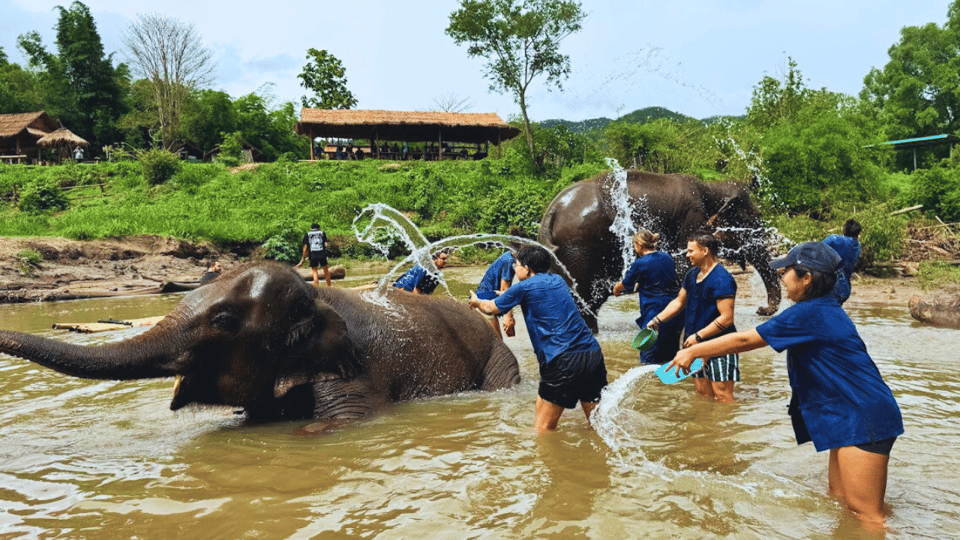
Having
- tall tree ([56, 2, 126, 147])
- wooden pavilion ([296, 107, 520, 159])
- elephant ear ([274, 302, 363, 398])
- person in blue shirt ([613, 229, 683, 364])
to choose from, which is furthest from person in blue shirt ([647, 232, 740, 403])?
tall tree ([56, 2, 126, 147])

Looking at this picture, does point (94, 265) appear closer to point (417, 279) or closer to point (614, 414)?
point (417, 279)

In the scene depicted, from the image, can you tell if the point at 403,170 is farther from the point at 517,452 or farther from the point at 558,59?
the point at 517,452

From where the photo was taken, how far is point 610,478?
4.04m

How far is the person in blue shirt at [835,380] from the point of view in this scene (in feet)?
10.2

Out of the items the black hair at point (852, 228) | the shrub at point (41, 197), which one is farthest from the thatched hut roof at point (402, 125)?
the black hair at point (852, 228)

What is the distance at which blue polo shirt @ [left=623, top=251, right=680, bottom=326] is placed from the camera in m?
6.50

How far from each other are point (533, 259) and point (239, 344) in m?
2.07

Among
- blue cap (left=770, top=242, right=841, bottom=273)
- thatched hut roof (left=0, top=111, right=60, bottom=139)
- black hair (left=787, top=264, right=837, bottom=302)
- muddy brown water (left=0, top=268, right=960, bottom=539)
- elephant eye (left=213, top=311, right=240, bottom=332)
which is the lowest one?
muddy brown water (left=0, top=268, right=960, bottom=539)

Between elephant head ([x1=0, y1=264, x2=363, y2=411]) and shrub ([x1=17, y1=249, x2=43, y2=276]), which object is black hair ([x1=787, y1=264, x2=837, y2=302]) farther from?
shrub ([x1=17, y1=249, x2=43, y2=276])

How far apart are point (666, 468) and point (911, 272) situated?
1190 cm

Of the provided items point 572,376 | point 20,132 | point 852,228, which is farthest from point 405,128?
point 572,376

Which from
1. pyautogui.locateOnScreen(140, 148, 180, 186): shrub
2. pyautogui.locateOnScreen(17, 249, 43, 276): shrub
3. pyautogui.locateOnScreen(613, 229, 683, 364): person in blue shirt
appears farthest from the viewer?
pyautogui.locateOnScreen(140, 148, 180, 186): shrub

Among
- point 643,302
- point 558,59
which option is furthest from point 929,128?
point 643,302

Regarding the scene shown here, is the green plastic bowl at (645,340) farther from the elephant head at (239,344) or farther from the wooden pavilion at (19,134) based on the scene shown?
the wooden pavilion at (19,134)
